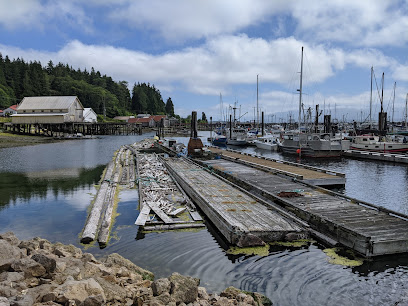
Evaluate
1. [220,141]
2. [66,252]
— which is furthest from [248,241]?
[220,141]

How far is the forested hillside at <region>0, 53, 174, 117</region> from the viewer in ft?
407

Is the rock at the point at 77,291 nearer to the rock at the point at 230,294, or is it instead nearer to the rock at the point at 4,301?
the rock at the point at 4,301

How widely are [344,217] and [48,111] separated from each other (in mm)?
96532

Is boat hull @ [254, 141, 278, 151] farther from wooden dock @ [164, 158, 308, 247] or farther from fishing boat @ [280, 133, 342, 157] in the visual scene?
wooden dock @ [164, 158, 308, 247]

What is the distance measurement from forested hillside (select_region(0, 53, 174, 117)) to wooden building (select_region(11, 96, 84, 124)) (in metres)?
27.2

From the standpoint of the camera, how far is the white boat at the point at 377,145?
4241cm

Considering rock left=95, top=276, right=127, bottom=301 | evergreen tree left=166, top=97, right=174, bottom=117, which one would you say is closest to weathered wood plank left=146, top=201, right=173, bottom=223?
rock left=95, top=276, right=127, bottom=301

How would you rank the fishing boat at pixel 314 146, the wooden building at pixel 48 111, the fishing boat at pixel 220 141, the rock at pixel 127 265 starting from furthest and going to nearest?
the wooden building at pixel 48 111
the fishing boat at pixel 220 141
the fishing boat at pixel 314 146
the rock at pixel 127 265

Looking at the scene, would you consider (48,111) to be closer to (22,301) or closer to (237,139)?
(237,139)

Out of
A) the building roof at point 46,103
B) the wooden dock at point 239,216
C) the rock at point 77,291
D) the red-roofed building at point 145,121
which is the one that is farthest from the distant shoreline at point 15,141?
the red-roofed building at point 145,121

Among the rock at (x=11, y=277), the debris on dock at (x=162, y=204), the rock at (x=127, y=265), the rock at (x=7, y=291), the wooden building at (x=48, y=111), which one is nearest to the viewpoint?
the rock at (x=7, y=291)

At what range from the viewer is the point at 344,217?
12.0 metres

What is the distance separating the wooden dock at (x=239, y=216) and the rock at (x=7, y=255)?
641cm

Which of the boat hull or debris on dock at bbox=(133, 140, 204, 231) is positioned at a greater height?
the boat hull
